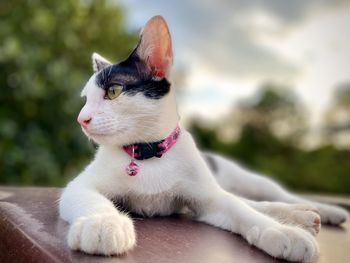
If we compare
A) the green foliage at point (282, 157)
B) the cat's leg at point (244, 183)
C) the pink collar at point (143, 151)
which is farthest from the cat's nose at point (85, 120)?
the green foliage at point (282, 157)

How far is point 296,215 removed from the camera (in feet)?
4.05

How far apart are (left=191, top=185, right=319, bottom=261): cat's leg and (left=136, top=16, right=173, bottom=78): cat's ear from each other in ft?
1.14

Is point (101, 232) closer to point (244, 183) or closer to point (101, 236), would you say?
point (101, 236)

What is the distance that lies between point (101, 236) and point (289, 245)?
1.36ft

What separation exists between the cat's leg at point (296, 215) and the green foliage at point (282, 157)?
361cm

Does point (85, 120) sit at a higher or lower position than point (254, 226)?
higher

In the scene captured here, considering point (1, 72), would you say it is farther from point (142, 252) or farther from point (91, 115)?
point (142, 252)

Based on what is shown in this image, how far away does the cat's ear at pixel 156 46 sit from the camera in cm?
113

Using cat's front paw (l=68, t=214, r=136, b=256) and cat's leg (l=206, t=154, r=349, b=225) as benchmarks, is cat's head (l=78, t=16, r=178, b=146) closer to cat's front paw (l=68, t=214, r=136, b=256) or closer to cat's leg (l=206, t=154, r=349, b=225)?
cat's front paw (l=68, t=214, r=136, b=256)

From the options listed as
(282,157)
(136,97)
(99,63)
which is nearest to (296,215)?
(136,97)

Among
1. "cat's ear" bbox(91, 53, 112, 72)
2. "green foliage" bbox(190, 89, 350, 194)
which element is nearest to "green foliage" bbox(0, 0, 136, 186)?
"green foliage" bbox(190, 89, 350, 194)

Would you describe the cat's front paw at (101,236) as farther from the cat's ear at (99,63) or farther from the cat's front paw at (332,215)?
the cat's front paw at (332,215)

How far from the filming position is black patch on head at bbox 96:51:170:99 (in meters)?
1.11

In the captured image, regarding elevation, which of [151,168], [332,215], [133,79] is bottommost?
[332,215]
